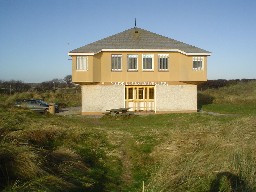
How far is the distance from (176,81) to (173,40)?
3.69 metres

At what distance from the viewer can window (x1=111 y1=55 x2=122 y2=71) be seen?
2961 cm

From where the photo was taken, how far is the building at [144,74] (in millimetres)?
29438

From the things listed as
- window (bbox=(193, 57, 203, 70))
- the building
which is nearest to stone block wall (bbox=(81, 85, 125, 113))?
the building

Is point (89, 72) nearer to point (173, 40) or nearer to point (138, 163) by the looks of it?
point (173, 40)

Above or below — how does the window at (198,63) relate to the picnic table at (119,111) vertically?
above

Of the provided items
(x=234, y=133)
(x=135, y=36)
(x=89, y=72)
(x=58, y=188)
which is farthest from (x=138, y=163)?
(x=135, y=36)

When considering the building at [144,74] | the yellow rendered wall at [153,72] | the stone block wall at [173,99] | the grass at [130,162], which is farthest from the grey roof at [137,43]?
the grass at [130,162]

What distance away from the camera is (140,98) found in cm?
3053

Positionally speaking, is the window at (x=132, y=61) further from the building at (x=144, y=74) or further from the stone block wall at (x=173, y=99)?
the stone block wall at (x=173, y=99)

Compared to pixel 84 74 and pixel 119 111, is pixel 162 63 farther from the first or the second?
pixel 84 74

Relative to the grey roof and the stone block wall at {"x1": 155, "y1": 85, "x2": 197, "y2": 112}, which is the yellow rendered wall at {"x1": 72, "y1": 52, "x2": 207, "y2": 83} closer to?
the grey roof

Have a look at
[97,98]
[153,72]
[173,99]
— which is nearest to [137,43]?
[153,72]

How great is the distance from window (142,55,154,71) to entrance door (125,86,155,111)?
163cm

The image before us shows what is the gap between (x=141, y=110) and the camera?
30.5 meters
